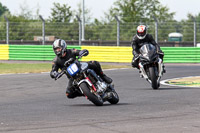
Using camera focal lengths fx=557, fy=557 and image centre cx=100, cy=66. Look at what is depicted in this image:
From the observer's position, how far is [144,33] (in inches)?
554

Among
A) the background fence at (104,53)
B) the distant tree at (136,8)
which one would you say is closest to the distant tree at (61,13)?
the distant tree at (136,8)

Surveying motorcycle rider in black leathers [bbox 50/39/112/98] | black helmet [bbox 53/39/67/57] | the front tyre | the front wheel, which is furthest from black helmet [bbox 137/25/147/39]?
the front tyre

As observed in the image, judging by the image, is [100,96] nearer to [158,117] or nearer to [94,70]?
[94,70]

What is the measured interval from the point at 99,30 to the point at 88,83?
69.4 ft

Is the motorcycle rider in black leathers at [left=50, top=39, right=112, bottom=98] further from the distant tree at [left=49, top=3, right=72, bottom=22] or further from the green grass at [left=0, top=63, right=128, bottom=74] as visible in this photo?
the distant tree at [left=49, top=3, right=72, bottom=22]

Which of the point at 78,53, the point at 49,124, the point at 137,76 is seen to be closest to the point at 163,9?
the point at 137,76

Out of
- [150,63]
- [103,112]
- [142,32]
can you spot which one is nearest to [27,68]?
[142,32]

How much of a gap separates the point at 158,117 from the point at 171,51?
19569mm

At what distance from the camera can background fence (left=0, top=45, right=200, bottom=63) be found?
89.8 ft

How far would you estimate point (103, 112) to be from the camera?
909 centimetres

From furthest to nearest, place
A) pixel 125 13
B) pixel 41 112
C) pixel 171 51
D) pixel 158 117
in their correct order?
pixel 125 13, pixel 171 51, pixel 41 112, pixel 158 117

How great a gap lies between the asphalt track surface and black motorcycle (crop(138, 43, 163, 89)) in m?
0.36

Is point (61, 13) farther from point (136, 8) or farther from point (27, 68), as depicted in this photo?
point (27, 68)

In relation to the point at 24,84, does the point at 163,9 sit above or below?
above
